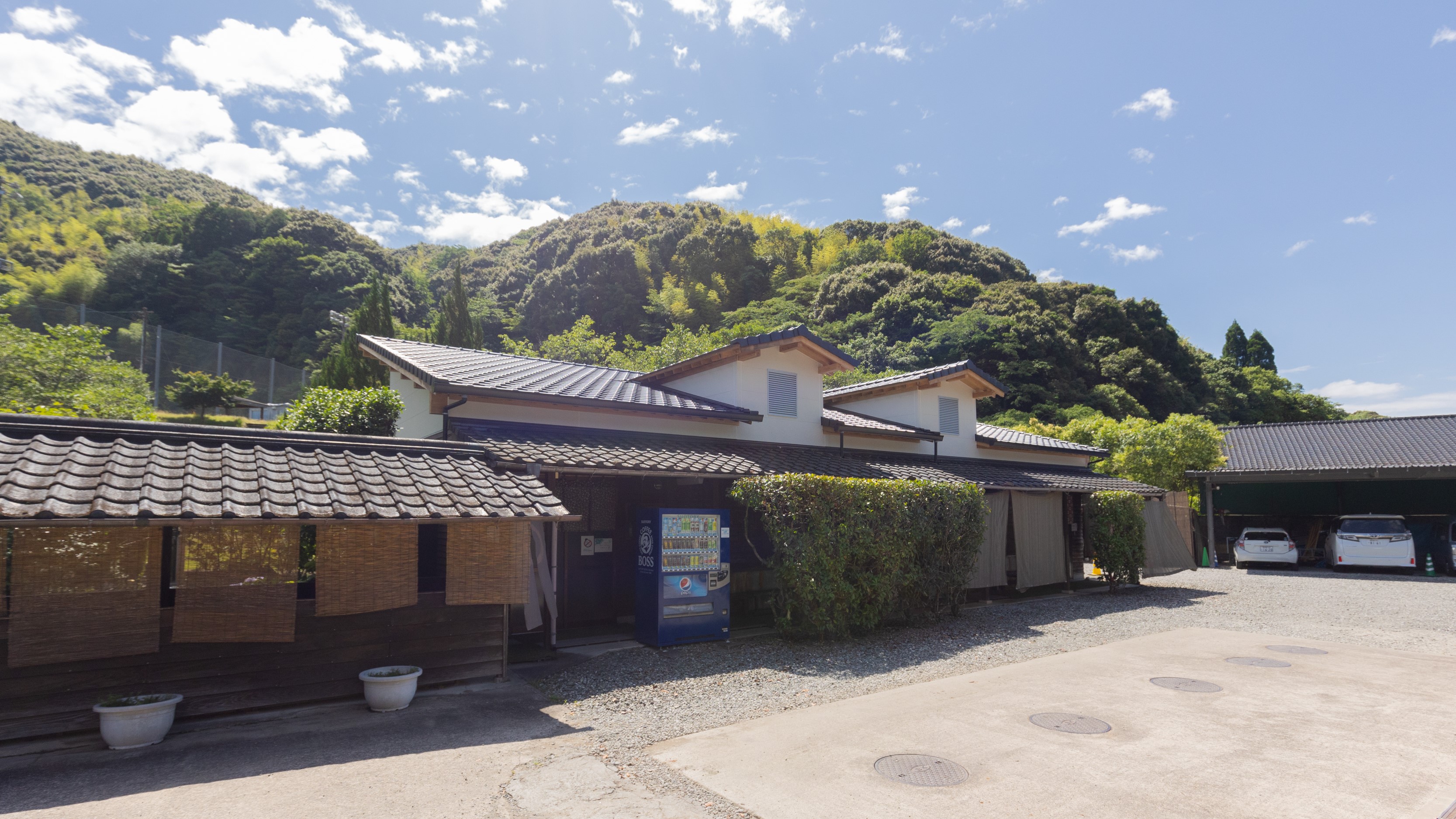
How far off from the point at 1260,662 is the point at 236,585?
465 inches

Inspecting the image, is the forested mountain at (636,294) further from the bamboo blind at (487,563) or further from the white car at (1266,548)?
the bamboo blind at (487,563)

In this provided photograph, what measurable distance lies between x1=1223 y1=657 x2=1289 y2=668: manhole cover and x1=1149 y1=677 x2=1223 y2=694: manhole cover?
148cm

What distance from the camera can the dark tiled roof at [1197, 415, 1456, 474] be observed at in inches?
786

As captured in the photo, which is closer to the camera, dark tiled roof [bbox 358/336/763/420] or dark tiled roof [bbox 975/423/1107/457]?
dark tiled roof [bbox 358/336/763/420]

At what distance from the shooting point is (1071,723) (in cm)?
618

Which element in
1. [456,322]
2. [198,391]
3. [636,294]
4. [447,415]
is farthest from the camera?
[636,294]

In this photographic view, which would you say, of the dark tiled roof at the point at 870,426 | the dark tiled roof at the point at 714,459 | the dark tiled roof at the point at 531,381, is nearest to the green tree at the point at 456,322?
the dark tiled roof at the point at 531,381

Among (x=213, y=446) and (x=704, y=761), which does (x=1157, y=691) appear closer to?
(x=704, y=761)

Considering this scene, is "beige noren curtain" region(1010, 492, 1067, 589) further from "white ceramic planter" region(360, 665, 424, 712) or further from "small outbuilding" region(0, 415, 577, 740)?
"white ceramic planter" region(360, 665, 424, 712)

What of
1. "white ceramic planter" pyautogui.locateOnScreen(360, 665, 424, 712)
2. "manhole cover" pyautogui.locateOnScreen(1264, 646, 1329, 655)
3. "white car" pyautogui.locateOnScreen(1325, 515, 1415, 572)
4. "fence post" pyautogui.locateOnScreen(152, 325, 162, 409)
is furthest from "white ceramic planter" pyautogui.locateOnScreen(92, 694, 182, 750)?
"fence post" pyautogui.locateOnScreen(152, 325, 162, 409)

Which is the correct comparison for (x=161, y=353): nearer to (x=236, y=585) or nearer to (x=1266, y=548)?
(x=236, y=585)

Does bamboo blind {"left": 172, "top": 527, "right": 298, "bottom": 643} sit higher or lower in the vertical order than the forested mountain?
lower

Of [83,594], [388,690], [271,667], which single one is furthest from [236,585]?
[388,690]

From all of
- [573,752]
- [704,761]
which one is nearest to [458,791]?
[573,752]
